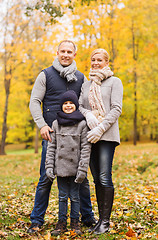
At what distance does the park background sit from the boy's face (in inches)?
68.9

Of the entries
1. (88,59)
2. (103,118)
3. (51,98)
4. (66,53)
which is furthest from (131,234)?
(88,59)

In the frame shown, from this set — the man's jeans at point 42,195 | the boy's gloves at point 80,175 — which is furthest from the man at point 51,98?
the boy's gloves at point 80,175

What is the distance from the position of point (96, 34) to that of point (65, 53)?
774cm

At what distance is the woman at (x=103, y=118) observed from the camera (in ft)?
11.2

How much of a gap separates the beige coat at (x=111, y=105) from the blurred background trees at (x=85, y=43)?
10.9ft

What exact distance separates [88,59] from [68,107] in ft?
19.2

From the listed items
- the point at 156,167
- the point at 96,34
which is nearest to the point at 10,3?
the point at 96,34

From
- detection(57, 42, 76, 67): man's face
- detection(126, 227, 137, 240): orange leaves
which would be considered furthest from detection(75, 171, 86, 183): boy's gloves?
detection(57, 42, 76, 67): man's face

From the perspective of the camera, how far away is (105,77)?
3535 millimetres

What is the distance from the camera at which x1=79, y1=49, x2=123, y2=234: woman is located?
135 inches

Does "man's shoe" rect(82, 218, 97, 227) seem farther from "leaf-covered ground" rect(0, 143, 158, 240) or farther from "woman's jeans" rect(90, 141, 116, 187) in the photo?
"woman's jeans" rect(90, 141, 116, 187)

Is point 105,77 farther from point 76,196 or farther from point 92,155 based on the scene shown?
point 76,196

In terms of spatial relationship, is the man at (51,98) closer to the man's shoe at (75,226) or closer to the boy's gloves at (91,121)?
the man's shoe at (75,226)

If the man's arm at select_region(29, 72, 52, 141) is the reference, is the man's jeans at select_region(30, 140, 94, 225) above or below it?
below
